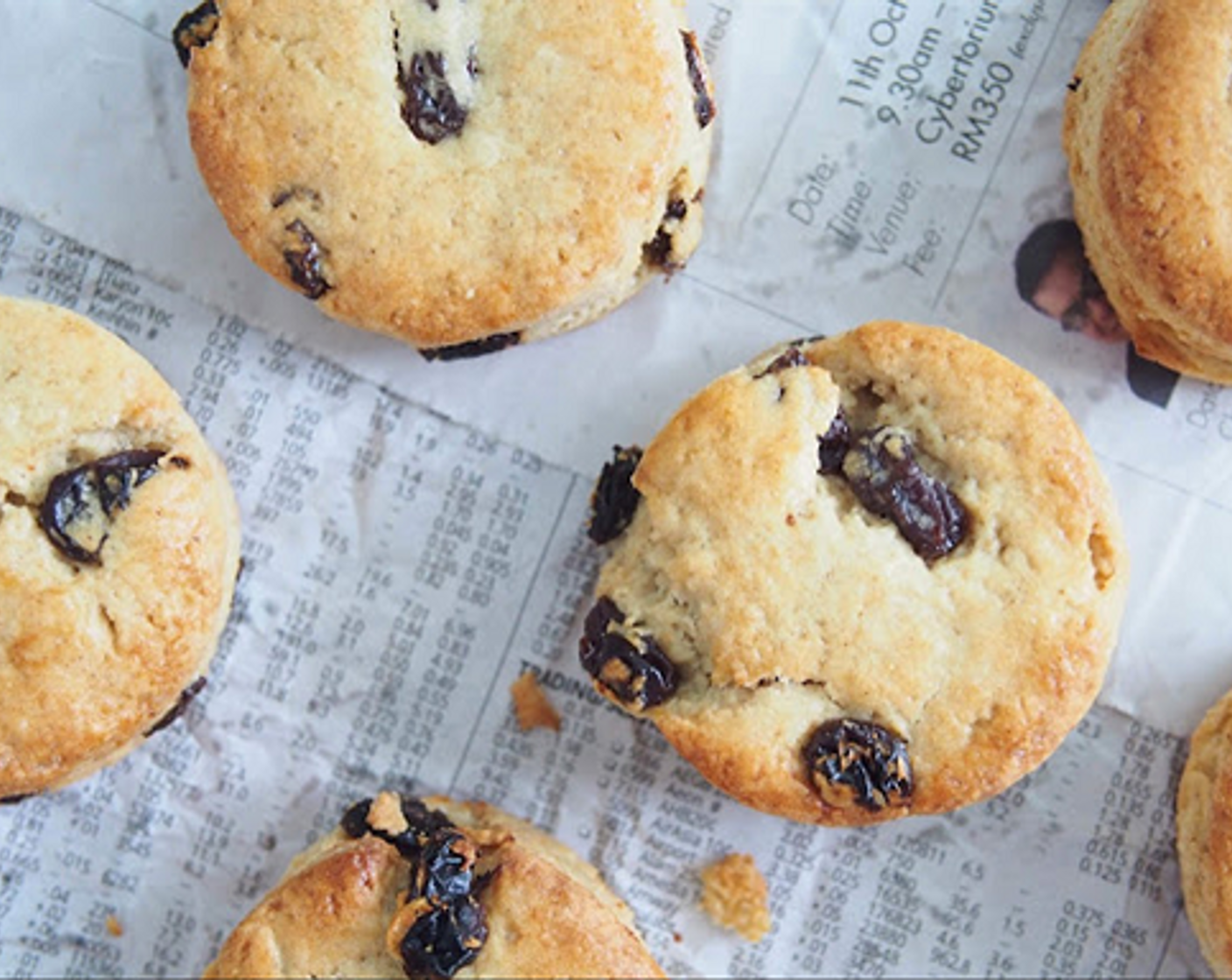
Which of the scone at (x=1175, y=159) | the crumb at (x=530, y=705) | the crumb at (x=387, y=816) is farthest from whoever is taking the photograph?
the crumb at (x=530, y=705)

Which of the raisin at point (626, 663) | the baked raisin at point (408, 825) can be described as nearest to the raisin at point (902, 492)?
the raisin at point (626, 663)

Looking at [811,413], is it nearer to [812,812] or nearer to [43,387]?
[812,812]

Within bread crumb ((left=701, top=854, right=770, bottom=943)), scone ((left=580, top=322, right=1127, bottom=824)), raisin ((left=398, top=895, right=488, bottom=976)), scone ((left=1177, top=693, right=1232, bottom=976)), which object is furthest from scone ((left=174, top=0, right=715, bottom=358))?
scone ((left=1177, top=693, right=1232, bottom=976))

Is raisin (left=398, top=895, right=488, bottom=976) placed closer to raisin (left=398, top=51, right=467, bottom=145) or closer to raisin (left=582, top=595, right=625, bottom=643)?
raisin (left=582, top=595, right=625, bottom=643)

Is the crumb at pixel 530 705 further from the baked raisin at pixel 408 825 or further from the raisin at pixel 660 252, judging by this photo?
the raisin at pixel 660 252

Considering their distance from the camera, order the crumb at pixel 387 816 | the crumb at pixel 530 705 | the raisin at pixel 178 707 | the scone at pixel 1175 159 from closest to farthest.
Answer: the scone at pixel 1175 159
the crumb at pixel 387 816
the raisin at pixel 178 707
the crumb at pixel 530 705

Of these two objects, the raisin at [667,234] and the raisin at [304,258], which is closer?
the raisin at [304,258]
